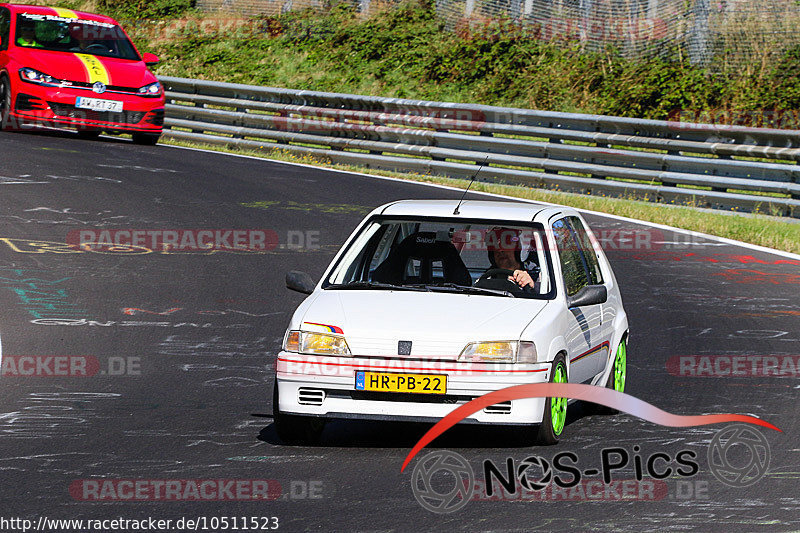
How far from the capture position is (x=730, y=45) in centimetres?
2659

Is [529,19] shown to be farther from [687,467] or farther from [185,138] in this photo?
[687,467]

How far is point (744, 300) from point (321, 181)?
29.4 feet

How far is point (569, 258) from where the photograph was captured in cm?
851

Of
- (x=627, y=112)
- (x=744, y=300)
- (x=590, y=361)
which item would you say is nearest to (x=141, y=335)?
(x=590, y=361)

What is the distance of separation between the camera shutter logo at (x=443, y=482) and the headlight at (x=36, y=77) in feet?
53.4

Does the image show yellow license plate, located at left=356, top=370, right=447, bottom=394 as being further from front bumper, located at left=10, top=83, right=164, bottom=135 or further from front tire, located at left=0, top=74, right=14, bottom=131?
front tire, located at left=0, top=74, right=14, bottom=131

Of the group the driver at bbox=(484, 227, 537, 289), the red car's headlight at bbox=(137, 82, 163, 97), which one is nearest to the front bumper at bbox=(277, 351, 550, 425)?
the driver at bbox=(484, 227, 537, 289)

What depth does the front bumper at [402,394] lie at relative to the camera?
23.3 ft

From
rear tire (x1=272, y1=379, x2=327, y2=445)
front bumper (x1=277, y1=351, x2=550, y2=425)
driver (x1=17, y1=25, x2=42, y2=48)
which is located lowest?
rear tire (x1=272, y1=379, x2=327, y2=445)

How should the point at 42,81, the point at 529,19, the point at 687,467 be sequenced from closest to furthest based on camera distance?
the point at 687,467 < the point at 42,81 < the point at 529,19

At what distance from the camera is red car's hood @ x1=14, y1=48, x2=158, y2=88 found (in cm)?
2178

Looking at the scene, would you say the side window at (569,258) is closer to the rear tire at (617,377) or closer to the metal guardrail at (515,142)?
the rear tire at (617,377)

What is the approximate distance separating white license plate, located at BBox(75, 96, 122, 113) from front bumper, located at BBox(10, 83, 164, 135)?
55mm

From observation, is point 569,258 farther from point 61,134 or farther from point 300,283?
point 61,134
